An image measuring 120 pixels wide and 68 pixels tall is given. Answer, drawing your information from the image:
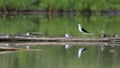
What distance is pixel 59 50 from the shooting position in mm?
30031

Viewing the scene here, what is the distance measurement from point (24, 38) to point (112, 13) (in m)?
49.0

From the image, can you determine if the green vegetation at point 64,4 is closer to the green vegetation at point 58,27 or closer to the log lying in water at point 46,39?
the green vegetation at point 58,27

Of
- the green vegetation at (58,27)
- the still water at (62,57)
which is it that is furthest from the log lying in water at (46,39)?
the green vegetation at (58,27)

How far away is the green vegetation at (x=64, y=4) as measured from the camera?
8119 cm

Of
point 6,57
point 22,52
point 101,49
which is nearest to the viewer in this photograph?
point 6,57

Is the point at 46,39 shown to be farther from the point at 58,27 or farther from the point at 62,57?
the point at 58,27

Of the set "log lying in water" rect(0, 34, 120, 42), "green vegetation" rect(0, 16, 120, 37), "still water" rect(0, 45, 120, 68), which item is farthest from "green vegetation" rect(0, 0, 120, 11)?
"still water" rect(0, 45, 120, 68)

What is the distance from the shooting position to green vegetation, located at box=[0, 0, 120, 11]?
8119cm

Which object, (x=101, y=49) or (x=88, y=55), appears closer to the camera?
(x=88, y=55)

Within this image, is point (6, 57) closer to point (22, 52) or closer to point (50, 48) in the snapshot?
point (22, 52)

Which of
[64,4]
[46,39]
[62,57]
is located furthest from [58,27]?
[64,4]

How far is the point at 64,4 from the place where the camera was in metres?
82.4

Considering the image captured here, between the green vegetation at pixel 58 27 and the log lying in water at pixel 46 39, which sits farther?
the green vegetation at pixel 58 27

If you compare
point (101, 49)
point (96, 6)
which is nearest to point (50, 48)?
point (101, 49)
